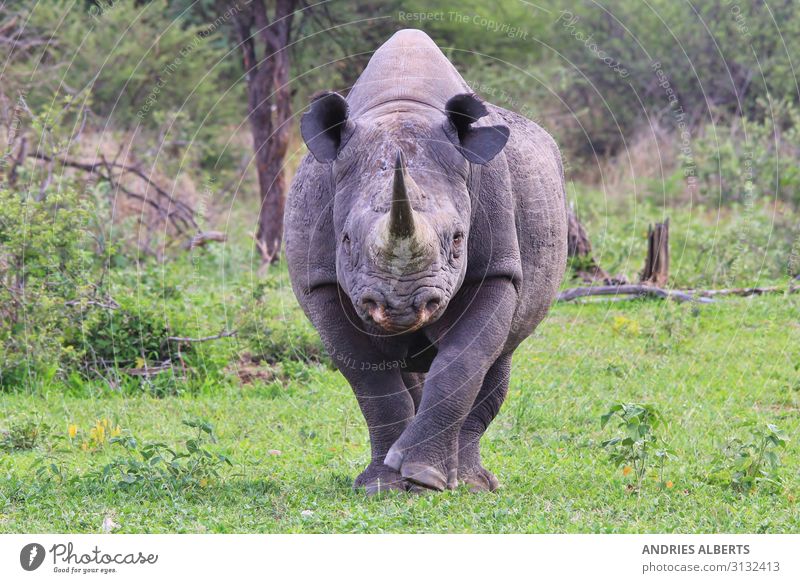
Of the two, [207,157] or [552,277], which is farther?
[207,157]

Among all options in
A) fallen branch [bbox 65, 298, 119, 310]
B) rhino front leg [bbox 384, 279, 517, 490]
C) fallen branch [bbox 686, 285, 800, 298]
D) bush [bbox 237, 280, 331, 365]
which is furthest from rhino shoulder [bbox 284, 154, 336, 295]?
fallen branch [bbox 686, 285, 800, 298]

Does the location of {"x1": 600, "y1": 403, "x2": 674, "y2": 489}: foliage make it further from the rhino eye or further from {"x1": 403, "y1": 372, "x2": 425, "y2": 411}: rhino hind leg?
the rhino eye

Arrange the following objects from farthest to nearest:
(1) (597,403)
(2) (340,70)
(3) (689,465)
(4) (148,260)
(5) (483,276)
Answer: (2) (340,70), (4) (148,260), (1) (597,403), (3) (689,465), (5) (483,276)

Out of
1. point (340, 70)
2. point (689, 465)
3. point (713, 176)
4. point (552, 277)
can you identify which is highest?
point (340, 70)

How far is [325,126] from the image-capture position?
289 inches

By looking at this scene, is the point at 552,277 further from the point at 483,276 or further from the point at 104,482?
the point at 104,482

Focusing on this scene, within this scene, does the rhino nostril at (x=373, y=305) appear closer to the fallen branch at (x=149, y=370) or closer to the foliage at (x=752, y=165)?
the fallen branch at (x=149, y=370)

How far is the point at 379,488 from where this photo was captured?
7758 millimetres

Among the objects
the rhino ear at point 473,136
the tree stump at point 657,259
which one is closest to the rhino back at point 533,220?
A: the rhino ear at point 473,136

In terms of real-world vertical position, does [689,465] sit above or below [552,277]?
below

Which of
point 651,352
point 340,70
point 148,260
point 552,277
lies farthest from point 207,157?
point 552,277

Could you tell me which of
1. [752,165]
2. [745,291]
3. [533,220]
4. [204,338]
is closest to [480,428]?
[533,220]

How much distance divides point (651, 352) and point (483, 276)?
5392 mm
